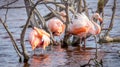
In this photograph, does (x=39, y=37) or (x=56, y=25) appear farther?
(x=56, y=25)

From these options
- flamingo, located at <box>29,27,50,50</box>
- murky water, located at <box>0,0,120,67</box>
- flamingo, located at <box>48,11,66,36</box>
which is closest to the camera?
murky water, located at <box>0,0,120,67</box>

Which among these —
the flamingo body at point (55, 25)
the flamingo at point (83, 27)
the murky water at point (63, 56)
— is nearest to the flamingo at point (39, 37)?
the murky water at point (63, 56)

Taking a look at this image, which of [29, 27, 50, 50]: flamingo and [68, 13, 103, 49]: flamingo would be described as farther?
[68, 13, 103, 49]: flamingo

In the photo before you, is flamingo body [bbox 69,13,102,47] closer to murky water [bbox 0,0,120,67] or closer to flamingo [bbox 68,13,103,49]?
flamingo [bbox 68,13,103,49]

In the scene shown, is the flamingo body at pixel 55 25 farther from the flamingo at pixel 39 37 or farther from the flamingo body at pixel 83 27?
the flamingo at pixel 39 37

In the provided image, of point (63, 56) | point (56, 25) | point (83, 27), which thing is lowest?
point (63, 56)

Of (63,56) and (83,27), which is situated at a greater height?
(83,27)

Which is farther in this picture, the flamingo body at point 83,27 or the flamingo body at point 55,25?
the flamingo body at point 55,25

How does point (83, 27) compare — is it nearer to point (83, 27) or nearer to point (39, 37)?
point (83, 27)

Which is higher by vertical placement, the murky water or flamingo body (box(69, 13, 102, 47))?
flamingo body (box(69, 13, 102, 47))

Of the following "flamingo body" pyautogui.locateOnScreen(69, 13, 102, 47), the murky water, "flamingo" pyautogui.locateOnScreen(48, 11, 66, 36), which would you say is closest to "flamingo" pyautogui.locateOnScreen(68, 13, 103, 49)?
"flamingo body" pyautogui.locateOnScreen(69, 13, 102, 47)

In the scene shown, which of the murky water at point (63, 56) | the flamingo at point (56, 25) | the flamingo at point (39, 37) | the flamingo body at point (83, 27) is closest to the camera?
the murky water at point (63, 56)

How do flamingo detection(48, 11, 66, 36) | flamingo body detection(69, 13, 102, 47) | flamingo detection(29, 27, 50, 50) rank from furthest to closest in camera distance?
flamingo detection(48, 11, 66, 36) → flamingo body detection(69, 13, 102, 47) → flamingo detection(29, 27, 50, 50)

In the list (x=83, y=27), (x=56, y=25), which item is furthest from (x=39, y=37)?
(x=56, y=25)
